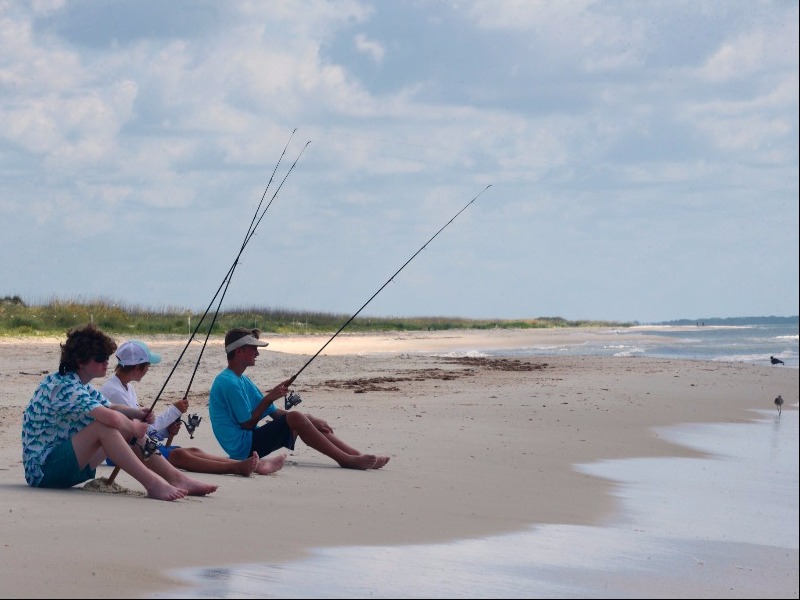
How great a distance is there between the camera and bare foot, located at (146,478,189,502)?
5910mm

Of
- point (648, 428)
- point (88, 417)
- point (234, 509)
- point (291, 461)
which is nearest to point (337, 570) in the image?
point (234, 509)

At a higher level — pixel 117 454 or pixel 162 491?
pixel 117 454

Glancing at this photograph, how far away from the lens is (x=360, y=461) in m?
7.64

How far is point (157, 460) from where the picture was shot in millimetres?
6164

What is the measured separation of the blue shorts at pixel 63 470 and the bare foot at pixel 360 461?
2.00m

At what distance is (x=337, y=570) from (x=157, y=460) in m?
1.88

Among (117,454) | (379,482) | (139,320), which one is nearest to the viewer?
(117,454)

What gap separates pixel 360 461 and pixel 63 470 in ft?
7.25

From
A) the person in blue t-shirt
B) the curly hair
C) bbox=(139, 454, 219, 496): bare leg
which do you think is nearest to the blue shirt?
the person in blue t-shirt

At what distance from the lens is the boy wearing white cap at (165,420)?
6.39 m

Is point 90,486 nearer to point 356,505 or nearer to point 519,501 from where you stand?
point 356,505

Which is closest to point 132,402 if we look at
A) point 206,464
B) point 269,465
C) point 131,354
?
point 131,354

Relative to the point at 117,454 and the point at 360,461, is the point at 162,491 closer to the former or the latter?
the point at 117,454

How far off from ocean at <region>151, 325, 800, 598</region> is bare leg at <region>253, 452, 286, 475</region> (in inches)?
74.7
